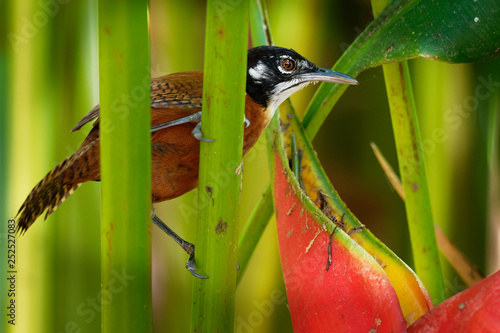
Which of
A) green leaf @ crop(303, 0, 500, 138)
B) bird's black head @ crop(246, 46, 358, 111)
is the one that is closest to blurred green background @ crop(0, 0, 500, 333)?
bird's black head @ crop(246, 46, 358, 111)

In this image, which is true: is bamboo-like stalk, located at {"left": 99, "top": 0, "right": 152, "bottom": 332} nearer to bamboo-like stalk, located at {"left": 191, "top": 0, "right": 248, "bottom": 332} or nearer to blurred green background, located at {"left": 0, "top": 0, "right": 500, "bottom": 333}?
bamboo-like stalk, located at {"left": 191, "top": 0, "right": 248, "bottom": 332}

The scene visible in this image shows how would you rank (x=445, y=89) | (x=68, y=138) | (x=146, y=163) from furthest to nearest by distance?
1. (x=445, y=89)
2. (x=68, y=138)
3. (x=146, y=163)

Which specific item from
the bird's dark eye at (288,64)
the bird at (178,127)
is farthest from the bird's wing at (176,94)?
the bird's dark eye at (288,64)

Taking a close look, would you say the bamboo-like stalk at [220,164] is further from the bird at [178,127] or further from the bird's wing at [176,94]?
the bird's wing at [176,94]

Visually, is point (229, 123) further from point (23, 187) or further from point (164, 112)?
point (23, 187)

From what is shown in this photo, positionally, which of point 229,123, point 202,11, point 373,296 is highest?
→ point 202,11

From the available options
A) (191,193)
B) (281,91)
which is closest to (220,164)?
(281,91)

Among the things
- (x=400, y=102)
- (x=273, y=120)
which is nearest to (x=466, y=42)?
(x=400, y=102)
